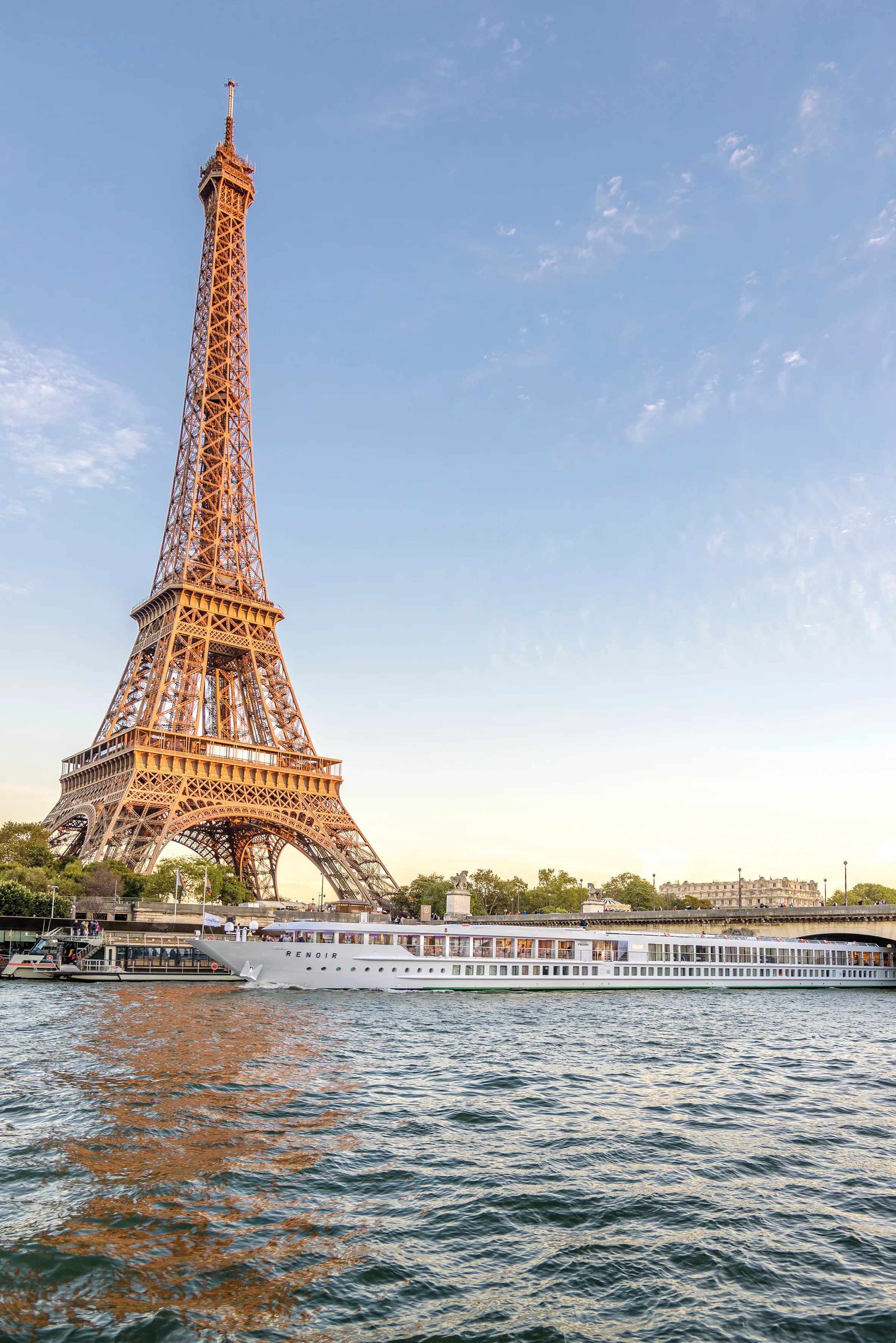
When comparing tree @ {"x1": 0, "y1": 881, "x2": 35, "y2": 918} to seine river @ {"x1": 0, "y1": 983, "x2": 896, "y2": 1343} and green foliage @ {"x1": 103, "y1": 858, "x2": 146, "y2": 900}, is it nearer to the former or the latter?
green foliage @ {"x1": 103, "y1": 858, "x2": 146, "y2": 900}

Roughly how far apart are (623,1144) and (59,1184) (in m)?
9.83

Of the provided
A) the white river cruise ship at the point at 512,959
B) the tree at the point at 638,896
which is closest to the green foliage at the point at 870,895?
the tree at the point at 638,896

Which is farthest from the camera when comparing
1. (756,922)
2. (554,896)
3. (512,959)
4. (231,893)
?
(554,896)

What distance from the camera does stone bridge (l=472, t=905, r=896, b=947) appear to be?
82.6m

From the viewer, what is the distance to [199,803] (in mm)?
78562

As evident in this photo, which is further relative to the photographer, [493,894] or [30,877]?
[493,894]

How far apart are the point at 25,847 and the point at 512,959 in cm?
4388

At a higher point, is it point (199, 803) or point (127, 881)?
point (199, 803)

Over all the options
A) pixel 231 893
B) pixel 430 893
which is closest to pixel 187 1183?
pixel 231 893

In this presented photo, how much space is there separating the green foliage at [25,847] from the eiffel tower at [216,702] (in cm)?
300

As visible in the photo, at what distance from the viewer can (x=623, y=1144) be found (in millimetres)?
17969

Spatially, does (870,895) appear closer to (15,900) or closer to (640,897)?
(640,897)

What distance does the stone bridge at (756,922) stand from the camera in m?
82.6

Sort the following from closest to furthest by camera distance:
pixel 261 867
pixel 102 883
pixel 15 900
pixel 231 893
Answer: pixel 15 900, pixel 102 883, pixel 231 893, pixel 261 867
